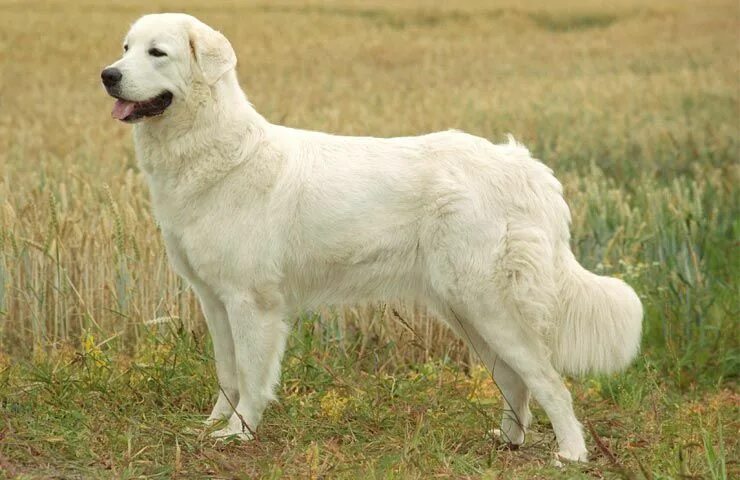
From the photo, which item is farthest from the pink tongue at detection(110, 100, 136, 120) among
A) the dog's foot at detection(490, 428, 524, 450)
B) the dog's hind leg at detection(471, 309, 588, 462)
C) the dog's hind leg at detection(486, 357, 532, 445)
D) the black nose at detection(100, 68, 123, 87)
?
the dog's foot at detection(490, 428, 524, 450)

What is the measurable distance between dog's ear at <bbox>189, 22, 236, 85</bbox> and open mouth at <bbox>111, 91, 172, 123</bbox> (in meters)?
0.21

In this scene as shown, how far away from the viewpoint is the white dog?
4.63 m

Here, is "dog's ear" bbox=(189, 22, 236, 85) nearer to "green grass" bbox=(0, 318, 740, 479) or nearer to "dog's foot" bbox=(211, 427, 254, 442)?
"green grass" bbox=(0, 318, 740, 479)

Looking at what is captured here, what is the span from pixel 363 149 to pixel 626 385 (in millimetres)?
2021

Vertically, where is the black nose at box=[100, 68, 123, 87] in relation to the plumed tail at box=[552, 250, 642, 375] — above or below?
above

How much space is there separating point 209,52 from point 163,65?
0.21 meters

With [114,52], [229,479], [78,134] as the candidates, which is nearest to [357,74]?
[114,52]

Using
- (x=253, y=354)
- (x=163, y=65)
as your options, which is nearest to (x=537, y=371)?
(x=253, y=354)

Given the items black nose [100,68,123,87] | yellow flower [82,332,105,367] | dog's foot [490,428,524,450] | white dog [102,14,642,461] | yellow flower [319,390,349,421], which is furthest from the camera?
yellow flower [82,332,105,367]

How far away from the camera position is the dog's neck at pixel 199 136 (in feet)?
15.7

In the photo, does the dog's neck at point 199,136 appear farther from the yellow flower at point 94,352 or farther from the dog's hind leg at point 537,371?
the dog's hind leg at point 537,371

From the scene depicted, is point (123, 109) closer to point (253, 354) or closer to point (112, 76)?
point (112, 76)

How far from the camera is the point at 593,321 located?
4.70 m

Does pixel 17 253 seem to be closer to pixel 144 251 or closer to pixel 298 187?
pixel 144 251
